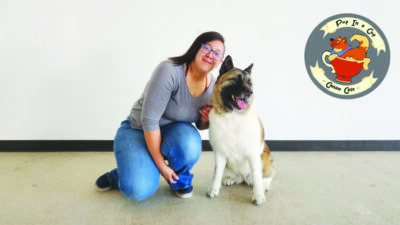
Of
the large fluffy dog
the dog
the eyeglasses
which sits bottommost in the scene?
the large fluffy dog

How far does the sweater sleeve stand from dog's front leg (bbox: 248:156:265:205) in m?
0.64

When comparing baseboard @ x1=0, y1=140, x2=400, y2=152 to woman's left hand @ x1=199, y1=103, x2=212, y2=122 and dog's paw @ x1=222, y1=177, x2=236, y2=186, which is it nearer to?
dog's paw @ x1=222, y1=177, x2=236, y2=186

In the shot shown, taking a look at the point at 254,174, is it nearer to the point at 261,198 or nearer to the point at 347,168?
the point at 261,198

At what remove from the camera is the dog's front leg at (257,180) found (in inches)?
62.2

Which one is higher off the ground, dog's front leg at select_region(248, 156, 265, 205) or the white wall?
the white wall

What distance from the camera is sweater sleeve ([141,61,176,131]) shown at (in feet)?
4.83

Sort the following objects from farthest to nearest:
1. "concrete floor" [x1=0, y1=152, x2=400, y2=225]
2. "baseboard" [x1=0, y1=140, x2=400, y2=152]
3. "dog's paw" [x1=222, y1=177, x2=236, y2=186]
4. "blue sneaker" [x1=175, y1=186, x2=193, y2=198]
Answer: "baseboard" [x1=0, y1=140, x2=400, y2=152]
"dog's paw" [x1=222, y1=177, x2=236, y2=186]
"blue sneaker" [x1=175, y1=186, x2=193, y2=198]
"concrete floor" [x1=0, y1=152, x2=400, y2=225]

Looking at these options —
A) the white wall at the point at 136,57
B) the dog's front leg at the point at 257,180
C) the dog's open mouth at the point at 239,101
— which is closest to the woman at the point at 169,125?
the dog's open mouth at the point at 239,101

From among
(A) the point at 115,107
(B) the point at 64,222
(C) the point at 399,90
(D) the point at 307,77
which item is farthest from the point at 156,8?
(C) the point at 399,90

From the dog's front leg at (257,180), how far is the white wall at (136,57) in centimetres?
115

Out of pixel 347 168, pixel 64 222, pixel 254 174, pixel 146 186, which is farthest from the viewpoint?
pixel 347 168

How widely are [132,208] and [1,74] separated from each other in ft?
6.91

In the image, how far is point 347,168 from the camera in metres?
2.22

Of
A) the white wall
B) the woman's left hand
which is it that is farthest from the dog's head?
the white wall
